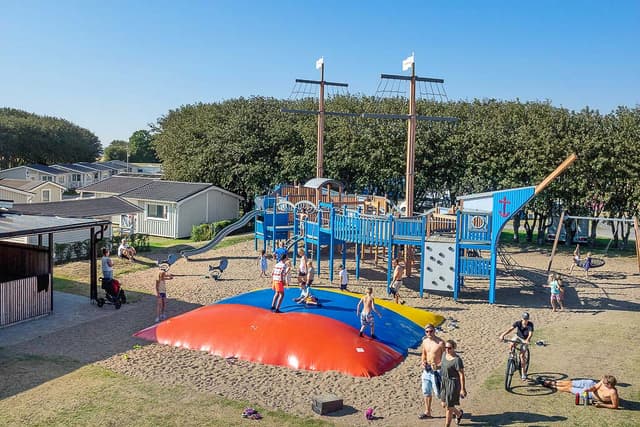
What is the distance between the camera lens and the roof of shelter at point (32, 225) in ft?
56.4

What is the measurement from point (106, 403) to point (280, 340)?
4552 millimetres

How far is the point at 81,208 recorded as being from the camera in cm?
3238

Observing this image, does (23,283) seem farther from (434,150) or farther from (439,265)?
(434,150)

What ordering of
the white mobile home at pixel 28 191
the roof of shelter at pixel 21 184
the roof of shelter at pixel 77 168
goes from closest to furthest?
the white mobile home at pixel 28 191
the roof of shelter at pixel 21 184
the roof of shelter at pixel 77 168

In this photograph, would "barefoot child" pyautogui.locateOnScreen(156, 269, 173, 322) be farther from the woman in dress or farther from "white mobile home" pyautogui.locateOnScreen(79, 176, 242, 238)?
"white mobile home" pyautogui.locateOnScreen(79, 176, 242, 238)

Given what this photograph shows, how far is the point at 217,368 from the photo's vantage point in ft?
47.5

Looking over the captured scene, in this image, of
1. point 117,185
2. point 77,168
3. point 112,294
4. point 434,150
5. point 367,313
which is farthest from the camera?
point 77,168

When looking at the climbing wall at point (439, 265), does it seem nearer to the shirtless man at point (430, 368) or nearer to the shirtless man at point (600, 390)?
the shirtless man at point (600, 390)

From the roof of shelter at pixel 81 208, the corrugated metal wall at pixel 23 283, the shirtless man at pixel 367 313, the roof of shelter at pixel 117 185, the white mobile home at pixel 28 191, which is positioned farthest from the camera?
the white mobile home at pixel 28 191

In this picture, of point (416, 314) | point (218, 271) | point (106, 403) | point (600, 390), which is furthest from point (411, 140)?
point (106, 403)

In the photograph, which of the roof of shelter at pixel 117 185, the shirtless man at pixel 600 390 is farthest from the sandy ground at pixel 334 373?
the roof of shelter at pixel 117 185

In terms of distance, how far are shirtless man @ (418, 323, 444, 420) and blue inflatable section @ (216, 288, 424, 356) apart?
3.72m


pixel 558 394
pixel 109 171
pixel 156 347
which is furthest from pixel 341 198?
pixel 109 171

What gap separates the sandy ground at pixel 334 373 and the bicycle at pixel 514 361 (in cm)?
72
